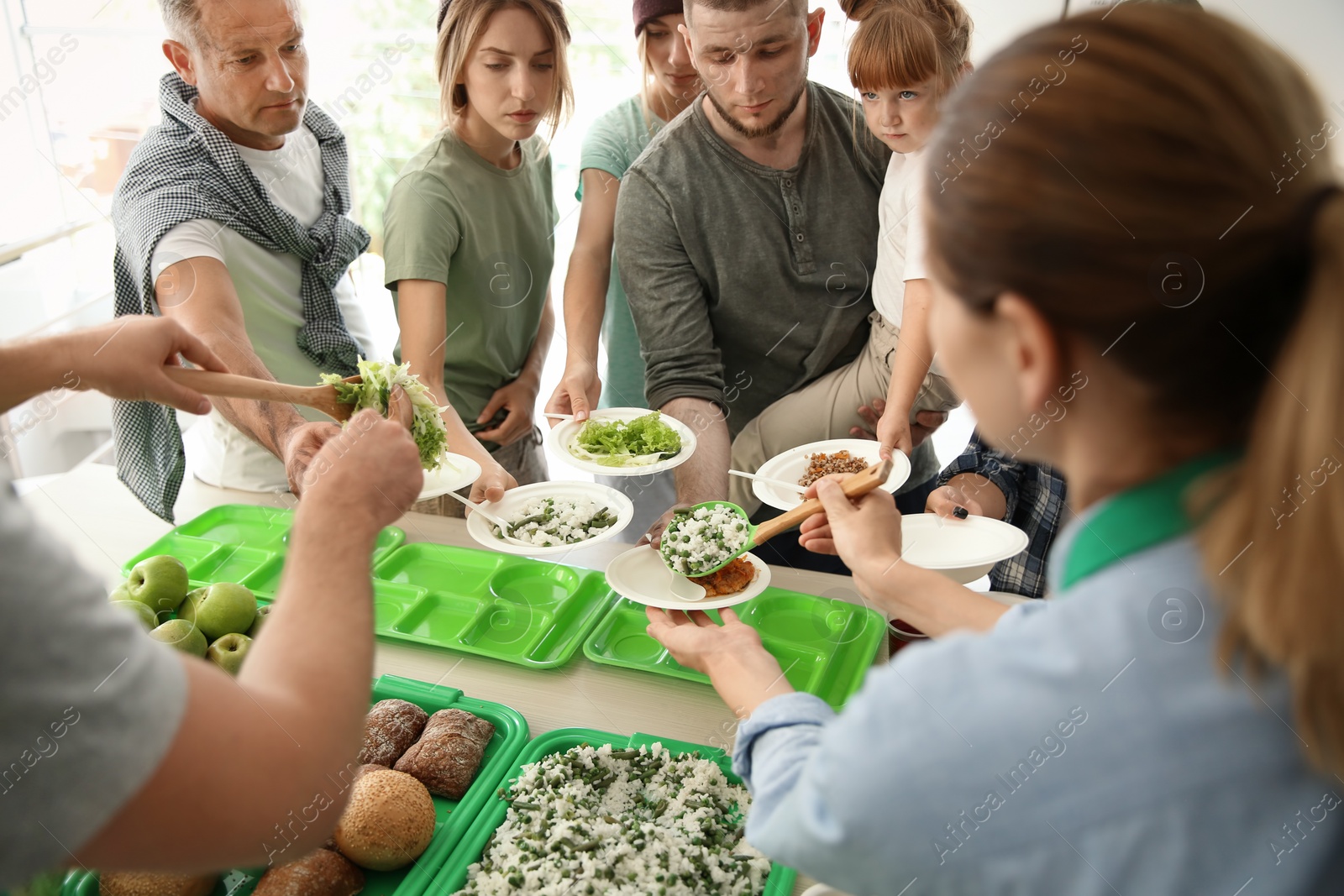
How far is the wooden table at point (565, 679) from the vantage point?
5.86ft

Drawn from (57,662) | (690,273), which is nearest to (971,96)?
(57,662)

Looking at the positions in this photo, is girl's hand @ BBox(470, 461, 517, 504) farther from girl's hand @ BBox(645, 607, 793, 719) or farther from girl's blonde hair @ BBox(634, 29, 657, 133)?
girl's blonde hair @ BBox(634, 29, 657, 133)

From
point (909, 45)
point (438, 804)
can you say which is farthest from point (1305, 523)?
point (909, 45)

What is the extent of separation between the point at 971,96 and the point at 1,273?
520 cm

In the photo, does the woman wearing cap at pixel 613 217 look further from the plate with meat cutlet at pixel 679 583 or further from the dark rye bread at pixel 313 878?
the dark rye bread at pixel 313 878

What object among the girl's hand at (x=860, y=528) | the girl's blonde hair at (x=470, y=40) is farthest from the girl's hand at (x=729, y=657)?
the girl's blonde hair at (x=470, y=40)

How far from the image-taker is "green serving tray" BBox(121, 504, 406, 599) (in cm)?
221

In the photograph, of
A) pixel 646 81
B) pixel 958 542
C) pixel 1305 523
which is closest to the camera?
pixel 1305 523

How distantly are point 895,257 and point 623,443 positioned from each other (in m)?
1.01

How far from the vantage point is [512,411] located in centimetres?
298

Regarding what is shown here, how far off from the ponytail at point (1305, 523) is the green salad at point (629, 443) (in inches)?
67.0

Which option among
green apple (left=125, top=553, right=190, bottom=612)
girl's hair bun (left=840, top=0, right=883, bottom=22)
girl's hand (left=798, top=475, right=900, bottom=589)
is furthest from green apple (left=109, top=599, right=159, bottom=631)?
girl's hair bun (left=840, top=0, right=883, bottom=22)

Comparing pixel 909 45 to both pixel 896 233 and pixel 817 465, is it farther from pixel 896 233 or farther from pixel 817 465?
pixel 817 465

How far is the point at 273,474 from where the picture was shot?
2588 millimetres
